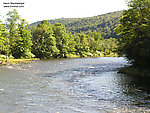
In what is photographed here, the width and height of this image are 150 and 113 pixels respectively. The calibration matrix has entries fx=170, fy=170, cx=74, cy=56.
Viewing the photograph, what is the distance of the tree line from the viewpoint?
2558 inches

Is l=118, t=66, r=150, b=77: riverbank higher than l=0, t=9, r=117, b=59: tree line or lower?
lower

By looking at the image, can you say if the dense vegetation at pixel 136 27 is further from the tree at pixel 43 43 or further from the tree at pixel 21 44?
the tree at pixel 43 43

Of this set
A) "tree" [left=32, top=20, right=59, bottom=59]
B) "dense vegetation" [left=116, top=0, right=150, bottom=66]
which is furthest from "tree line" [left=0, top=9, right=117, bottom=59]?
"dense vegetation" [left=116, top=0, right=150, bottom=66]

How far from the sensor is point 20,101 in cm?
1437

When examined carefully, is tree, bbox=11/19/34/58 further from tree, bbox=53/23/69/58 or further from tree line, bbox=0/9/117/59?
tree, bbox=53/23/69/58

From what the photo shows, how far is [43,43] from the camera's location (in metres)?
80.5

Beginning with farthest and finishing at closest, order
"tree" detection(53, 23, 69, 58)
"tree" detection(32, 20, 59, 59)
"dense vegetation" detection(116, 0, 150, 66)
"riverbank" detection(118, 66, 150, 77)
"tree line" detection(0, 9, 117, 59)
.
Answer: "tree" detection(53, 23, 69, 58)
"tree" detection(32, 20, 59, 59)
"tree line" detection(0, 9, 117, 59)
"dense vegetation" detection(116, 0, 150, 66)
"riverbank" detection(118, 66, 150, 77)

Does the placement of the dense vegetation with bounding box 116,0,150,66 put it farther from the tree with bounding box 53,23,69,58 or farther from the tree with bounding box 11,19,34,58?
the tree with bounding box 53,23,69,58

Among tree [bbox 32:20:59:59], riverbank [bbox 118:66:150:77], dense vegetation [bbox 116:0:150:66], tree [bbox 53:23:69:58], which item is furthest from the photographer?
tree [bbox 53:23:69:58]

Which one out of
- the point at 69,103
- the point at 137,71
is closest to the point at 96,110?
the point at 69,103

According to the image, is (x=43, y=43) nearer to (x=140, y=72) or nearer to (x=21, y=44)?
(x=21, y=44)

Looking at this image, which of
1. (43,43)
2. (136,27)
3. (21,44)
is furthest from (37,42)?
(136,27)

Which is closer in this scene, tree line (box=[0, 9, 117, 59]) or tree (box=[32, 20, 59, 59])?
tree line (box=[0, 9, 117, 59])

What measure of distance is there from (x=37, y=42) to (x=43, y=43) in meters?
2.81
